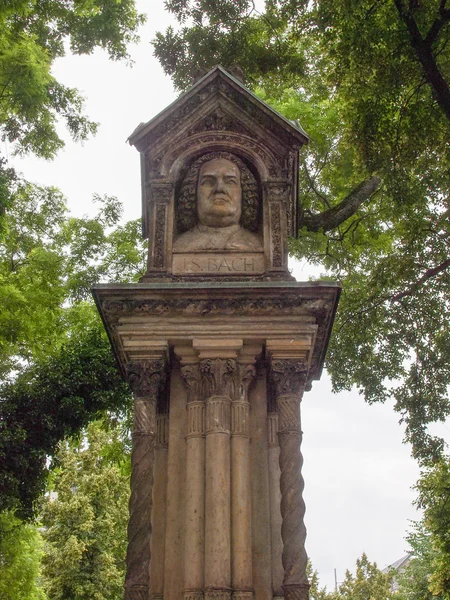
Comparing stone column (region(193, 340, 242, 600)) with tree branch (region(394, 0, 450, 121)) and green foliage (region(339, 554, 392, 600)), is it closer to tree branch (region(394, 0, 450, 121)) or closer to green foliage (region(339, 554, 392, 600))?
tree branch (region(394, 0, 450, 121))

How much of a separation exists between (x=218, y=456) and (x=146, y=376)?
4.12 feet

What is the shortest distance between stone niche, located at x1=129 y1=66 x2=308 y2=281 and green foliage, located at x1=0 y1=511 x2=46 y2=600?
32.8 feet

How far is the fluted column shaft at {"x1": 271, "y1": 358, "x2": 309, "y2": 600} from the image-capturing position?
6840 mm

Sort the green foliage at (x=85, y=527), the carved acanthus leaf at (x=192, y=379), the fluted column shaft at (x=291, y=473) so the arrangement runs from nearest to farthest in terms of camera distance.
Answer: the fluted column shaft at (x=291, y=473) → the carved acanthus leaf at (x=192, y=379) → the green foliage at (x=85, y=527)

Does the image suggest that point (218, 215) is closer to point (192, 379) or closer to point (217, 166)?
point (217, 166)

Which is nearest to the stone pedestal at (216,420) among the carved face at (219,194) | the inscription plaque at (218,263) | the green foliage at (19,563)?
the inscription plaque at (218,263)

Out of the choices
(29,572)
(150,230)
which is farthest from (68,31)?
(29,572)

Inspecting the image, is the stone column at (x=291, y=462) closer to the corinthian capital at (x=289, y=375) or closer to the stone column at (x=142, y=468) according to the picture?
the corinthian capital at (x=289, y=375)

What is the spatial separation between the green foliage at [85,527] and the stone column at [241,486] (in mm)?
16281

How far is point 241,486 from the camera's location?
7445 millimetres

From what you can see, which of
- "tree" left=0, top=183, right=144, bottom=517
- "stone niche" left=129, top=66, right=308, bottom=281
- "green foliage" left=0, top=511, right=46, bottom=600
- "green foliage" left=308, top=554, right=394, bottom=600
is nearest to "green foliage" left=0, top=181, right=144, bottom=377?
"tree" left=0, top=183, right=144, bottom=517

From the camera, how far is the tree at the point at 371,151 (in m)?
12.3

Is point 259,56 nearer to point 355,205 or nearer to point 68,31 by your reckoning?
point 355,205

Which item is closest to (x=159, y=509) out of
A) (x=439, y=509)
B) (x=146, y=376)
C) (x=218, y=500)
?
(x=218, y=500)
